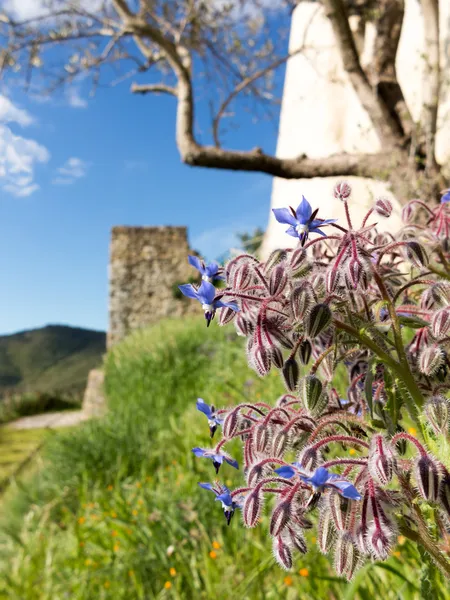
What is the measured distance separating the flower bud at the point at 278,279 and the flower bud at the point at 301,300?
0.07 feet

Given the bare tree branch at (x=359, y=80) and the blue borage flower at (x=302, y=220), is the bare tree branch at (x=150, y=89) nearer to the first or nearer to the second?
the bare tree branch at (x=359, y=80)

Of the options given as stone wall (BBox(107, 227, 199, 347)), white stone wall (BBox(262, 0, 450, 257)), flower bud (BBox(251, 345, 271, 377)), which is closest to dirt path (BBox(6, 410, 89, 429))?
stone wall (BBox(107, 227, 199, 347))

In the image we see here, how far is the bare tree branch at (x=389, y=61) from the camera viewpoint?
4391mm

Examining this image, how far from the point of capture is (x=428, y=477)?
0.64 meters

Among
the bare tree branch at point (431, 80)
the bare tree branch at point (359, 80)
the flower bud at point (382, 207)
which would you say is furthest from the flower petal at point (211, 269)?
the bare tree branch at point (359, 80)

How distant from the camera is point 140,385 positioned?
19.7ft

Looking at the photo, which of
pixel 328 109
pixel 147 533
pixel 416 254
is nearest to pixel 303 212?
pixel 416 254

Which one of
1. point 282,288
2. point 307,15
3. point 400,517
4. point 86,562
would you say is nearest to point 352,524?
point 400,517

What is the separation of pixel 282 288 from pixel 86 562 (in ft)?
8.02

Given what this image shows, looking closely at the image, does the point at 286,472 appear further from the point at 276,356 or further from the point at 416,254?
the point at 416,254

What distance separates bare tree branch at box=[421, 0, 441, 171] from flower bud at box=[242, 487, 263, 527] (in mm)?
3756

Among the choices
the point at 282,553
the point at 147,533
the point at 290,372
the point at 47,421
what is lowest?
the point at 47,421

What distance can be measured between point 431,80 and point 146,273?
967 cm

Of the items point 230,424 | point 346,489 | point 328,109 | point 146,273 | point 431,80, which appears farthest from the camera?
point 146,273
